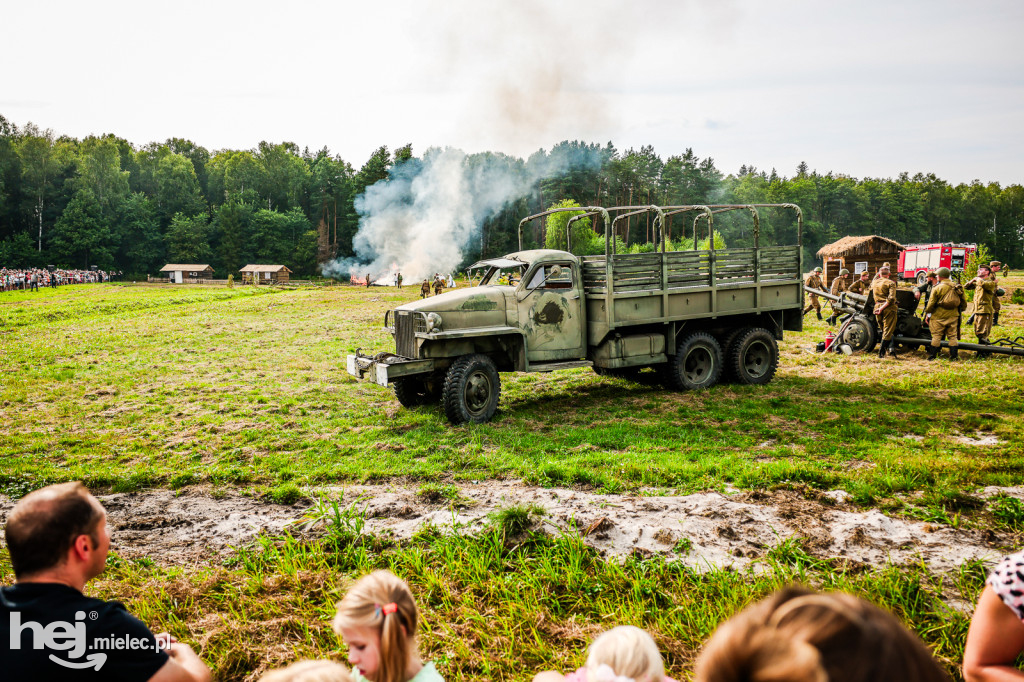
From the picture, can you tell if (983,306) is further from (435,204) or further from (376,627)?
(435,204)

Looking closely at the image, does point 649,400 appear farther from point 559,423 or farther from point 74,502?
point 74,502

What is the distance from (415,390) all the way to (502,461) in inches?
135

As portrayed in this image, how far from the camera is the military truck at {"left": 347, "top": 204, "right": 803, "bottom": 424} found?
9.55 m

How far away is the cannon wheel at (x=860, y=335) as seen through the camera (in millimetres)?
14883

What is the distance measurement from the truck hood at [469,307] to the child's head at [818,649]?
8524 millimetres

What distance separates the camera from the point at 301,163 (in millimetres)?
95938

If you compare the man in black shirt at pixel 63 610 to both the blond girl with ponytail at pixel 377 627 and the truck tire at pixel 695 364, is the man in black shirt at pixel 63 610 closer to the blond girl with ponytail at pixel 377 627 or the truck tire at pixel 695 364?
the blond girl with ponytail at pixel 377 627

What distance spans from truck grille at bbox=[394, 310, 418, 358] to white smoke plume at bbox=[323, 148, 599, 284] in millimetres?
42075

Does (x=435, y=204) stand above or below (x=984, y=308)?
above

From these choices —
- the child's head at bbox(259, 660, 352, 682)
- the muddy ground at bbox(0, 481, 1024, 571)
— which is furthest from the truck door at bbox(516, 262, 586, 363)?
the child's head at bbox(259, 660, 352, 682)

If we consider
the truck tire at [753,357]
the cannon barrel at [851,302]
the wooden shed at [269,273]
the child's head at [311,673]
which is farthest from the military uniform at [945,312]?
the wooden shed at [269,273]

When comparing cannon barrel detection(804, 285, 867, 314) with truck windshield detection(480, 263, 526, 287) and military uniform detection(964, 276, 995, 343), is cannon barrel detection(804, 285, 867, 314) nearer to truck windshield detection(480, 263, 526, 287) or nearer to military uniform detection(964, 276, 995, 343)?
military uniform detection(964, 276, 995, 343)

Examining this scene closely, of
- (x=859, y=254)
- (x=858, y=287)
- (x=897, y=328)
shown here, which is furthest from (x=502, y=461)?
(x=859, y=254)

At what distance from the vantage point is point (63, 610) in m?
2.13
